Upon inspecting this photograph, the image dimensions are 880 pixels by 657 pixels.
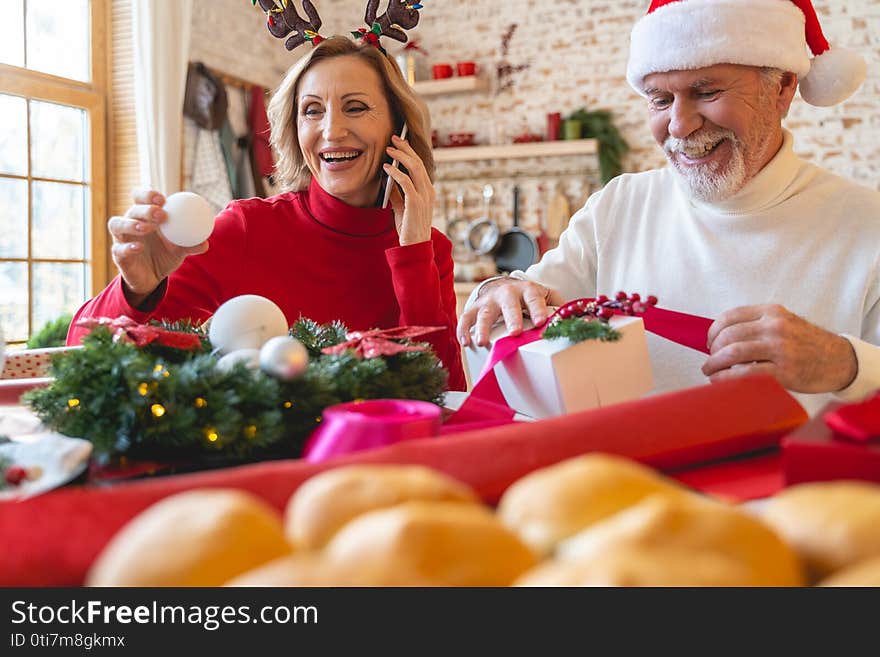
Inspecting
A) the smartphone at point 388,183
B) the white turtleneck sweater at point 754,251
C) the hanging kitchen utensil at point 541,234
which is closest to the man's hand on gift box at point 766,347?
the white turtleneck sweater at point 754,251

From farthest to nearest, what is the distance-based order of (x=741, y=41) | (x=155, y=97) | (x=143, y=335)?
(x=155, y=97) < (x=741, y=41) < (x=143, y=335)

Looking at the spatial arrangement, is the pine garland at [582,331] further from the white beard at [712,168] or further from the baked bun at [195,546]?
the white beard at [712,168]

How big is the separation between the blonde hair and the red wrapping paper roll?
139 centimetres

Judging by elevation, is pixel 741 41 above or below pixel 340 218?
above

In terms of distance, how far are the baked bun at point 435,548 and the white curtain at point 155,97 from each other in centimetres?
411

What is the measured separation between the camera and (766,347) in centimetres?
95

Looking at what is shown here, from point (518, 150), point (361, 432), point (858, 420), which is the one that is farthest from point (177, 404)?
point (518, 150)

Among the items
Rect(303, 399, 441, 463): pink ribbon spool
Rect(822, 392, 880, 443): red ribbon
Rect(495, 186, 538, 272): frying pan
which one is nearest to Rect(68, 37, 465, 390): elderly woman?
Rect(303, 399, 441, 463): pink ribbon spool

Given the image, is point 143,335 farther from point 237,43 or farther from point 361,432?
point 237,43

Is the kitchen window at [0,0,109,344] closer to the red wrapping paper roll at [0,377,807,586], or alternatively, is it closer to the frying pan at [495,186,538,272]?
the frying pan at [495,186,538,272]

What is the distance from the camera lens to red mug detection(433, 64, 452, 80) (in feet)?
17.4

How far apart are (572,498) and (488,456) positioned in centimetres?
17

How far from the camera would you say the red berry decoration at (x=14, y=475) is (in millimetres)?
569
